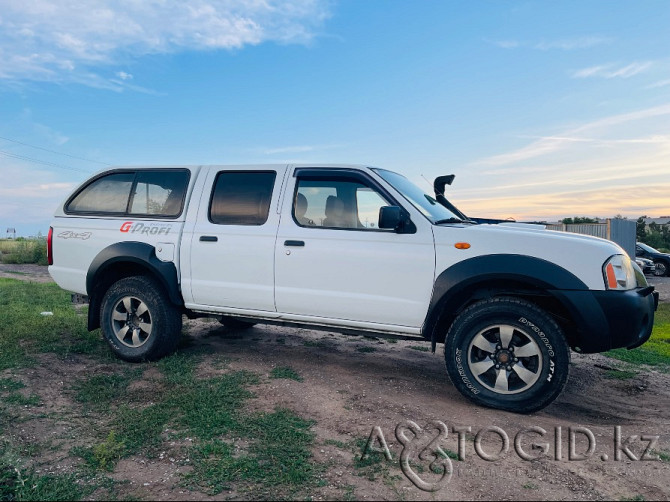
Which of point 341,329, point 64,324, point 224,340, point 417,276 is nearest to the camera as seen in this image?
point 417,276

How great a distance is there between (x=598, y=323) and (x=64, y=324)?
6.89m

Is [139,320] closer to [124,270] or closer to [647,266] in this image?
[124,270]

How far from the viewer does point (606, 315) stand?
14.2ft

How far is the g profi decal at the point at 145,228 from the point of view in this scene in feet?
19.2

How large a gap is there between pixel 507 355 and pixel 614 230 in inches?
751

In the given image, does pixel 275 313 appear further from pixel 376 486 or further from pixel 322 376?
pixel 376 486

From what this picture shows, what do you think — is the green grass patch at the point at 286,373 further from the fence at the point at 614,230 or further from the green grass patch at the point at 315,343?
the fence at the point at 614,230

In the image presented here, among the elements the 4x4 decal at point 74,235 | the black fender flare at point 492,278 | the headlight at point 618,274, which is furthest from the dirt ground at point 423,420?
the 4x4 decal at point 74,235

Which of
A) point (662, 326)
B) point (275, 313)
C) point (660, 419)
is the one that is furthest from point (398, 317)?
point (662, 326)

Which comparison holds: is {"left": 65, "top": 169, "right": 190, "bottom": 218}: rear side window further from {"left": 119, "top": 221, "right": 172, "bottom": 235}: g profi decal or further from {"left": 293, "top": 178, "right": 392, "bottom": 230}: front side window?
{"left": 293, "top": 178, "right": 392, "bottom": 230}: front side window

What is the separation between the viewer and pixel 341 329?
5.12m

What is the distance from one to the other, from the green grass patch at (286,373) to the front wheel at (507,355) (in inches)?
59.9

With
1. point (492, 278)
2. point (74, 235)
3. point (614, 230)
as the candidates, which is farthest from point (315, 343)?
point (614, 230)

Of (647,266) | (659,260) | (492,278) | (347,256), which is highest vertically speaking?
(347,256)
